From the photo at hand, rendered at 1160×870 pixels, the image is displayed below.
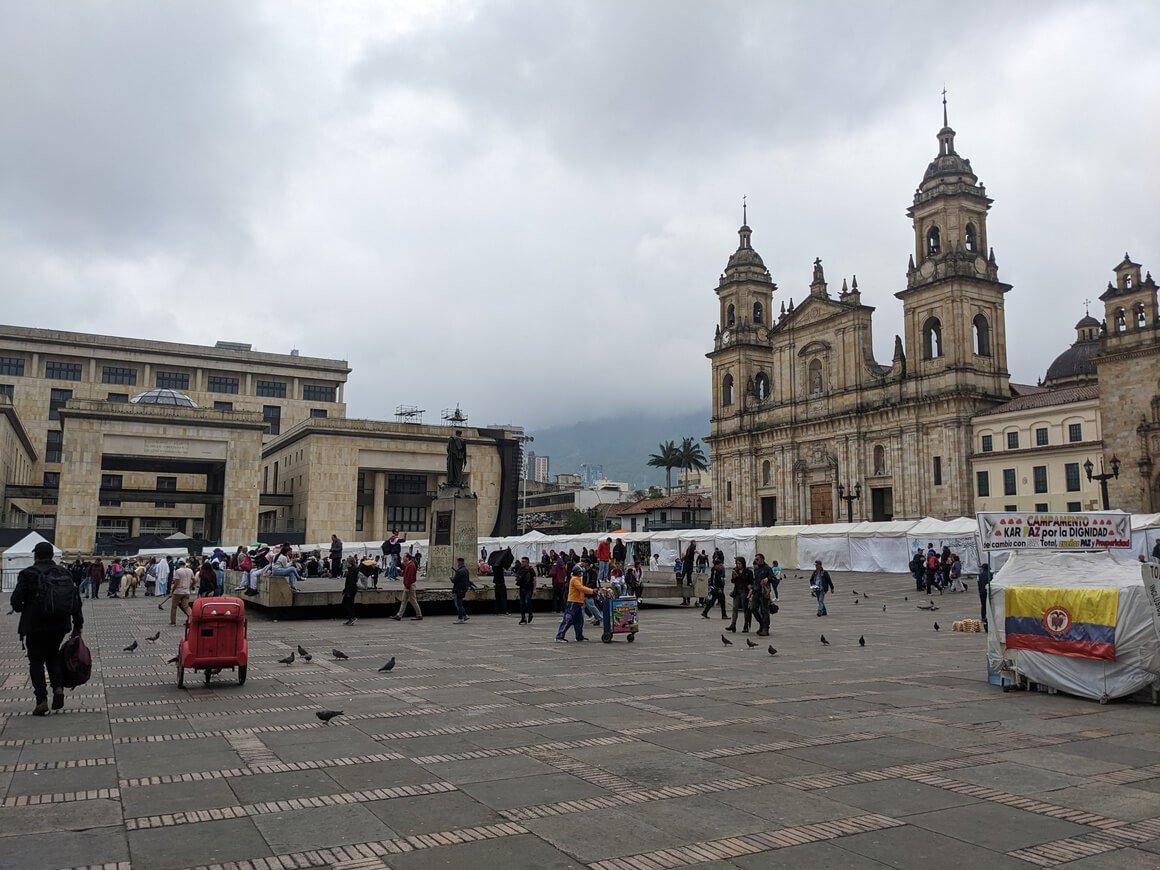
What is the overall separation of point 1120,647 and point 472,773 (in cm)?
766

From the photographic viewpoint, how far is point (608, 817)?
5820mm

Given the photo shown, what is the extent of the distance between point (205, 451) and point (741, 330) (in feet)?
138

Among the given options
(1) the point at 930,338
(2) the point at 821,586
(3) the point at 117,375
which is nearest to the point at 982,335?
(1) the point at 930,338

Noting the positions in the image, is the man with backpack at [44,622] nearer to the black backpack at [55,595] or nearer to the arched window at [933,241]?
the black backpack at [55,595]

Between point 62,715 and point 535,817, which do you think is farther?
point 62,715

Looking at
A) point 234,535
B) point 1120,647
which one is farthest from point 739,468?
point 1120,647

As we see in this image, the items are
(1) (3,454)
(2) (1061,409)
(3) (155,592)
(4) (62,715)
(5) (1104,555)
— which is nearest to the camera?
(4) (62,715)

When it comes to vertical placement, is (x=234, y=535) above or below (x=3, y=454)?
below

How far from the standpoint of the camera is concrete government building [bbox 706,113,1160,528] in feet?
158

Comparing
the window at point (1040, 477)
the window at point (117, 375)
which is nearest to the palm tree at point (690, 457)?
the window at point (1040, 477)

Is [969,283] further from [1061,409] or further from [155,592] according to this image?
[155,592]

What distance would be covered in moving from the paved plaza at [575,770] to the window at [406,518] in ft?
196

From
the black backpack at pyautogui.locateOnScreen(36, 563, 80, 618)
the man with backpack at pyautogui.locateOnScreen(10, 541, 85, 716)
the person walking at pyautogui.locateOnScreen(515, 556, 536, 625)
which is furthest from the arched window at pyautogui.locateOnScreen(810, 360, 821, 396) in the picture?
the man with backpack at pyautogui.locateOnScreen(10, 541, 85, 716)

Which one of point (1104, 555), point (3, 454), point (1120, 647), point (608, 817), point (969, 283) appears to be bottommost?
point (608, 817)
